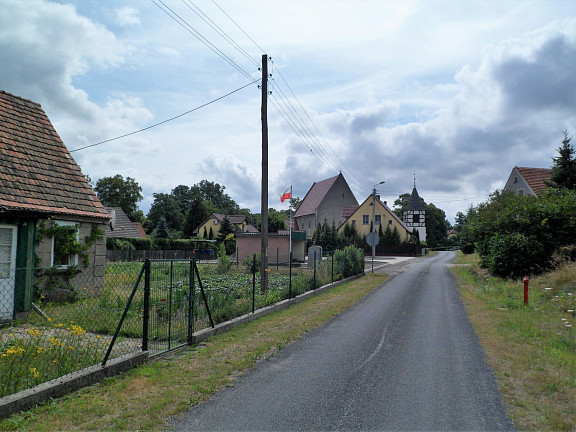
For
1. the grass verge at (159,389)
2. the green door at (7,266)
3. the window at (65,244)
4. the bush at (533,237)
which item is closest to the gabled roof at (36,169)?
the window at (65,244)

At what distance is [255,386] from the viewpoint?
616 cm

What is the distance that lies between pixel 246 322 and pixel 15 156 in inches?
308

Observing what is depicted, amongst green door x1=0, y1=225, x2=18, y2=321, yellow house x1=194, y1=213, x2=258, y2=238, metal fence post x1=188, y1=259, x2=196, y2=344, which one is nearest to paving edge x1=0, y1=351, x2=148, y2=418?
metal fence post x1=188, y1=259, x2=196, y2=344

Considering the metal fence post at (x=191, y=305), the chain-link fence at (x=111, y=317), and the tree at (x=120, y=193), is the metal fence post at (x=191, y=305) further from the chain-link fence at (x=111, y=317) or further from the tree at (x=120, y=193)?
the tree at (x=120, y=193)

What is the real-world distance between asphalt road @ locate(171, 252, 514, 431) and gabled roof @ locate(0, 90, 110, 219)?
7.54 meters

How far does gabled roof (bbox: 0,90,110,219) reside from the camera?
11.4 m

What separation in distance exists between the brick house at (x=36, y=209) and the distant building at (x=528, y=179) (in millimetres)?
43914

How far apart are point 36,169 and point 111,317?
605 centimetres

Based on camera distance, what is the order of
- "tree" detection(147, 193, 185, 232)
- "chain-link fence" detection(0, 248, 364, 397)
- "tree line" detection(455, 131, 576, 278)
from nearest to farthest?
"chain-link fence" detection(0, 248, 364, 397) < "tree line" detection(455, 131, 576, 278) < "tree" detection(147, 193, 185, 232)

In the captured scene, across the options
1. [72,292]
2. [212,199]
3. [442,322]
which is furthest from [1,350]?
[212,199]

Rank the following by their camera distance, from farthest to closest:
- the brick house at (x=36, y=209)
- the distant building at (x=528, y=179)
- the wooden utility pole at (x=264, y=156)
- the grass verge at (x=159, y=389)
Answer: the distant building at (x=528, y=179), the wooden utility pole at (x=264, y=156), the brick house at (x=36, y=209), the grass verge at (x=159, y=389)

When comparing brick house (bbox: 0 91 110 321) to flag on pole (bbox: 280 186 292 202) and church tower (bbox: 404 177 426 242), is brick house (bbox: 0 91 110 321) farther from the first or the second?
church tower (bbox: 404 177 426 242)

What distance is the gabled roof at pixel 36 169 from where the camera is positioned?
1141 centimetres

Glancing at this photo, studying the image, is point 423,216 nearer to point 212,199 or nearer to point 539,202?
point 212,199
